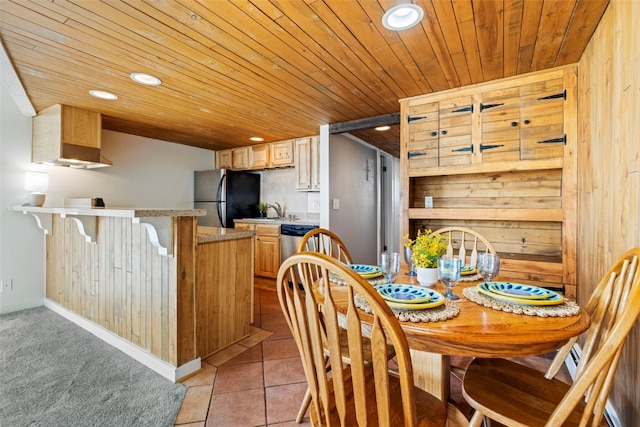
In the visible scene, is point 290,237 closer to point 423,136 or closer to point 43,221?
point 423,136

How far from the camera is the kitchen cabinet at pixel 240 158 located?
4773mm

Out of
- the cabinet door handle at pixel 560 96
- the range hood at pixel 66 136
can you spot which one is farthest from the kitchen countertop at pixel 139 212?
the cabinet door handle at pixel 560 96

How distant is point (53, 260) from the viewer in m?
3.19

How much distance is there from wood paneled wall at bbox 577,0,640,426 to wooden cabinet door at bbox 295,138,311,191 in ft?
9.50

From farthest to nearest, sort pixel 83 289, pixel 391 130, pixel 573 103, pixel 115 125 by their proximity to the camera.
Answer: pixel 391 130
pixel 115 125
pixel 83 289
pixel 573 103

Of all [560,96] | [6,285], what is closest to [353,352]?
[560,96]

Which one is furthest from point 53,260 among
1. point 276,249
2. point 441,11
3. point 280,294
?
point 441,11

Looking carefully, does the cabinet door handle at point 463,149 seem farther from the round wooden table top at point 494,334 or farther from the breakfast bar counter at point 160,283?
the breakfast bar counter at point 160,283

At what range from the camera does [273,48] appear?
6.20 ft

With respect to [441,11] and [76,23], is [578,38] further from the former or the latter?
[76,23]

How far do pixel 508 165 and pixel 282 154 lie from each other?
296 cm

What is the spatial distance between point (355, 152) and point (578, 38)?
2.78m

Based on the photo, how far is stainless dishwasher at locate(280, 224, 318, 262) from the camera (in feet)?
12.9

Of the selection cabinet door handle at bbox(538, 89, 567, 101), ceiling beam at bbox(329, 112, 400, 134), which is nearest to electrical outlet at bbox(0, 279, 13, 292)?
ceiling beam at bbox(329, 112, 400, 134)
